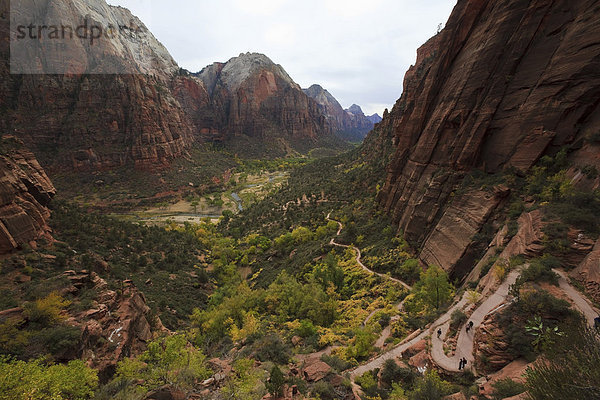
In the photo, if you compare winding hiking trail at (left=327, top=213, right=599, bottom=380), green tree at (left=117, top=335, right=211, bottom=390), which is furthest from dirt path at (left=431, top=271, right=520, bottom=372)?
green tree at (left=117, top=335, right=211, bottom=390)

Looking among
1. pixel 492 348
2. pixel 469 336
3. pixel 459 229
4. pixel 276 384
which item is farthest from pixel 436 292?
pixel 276 384

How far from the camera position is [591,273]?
38.5 feet

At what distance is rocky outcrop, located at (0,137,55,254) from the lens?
22.4 meters

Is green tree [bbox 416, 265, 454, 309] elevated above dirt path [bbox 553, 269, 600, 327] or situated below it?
below

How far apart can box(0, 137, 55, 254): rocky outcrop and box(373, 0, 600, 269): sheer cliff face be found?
133ft

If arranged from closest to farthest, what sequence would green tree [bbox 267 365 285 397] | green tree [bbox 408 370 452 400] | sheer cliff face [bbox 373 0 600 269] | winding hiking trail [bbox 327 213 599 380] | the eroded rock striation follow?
green tree [bbox 408 370 452 400] < winding hiking trail [bbox 327 213 599 380] < green tree [bbox 267 365 285 397] < sheer cliff face [bbox 373 0 600 269] < the eroded rock striation

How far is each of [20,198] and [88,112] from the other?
9352cm

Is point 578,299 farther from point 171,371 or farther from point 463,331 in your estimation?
point 171,371

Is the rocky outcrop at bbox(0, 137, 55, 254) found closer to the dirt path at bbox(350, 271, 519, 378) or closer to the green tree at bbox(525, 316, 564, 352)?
the dirt path at bbox(350, 271, 519, 378)

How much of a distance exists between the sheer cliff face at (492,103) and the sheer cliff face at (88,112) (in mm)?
103462

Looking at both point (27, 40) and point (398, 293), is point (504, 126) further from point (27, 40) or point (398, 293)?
point (27, 40)

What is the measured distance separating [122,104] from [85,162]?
92.6 feet

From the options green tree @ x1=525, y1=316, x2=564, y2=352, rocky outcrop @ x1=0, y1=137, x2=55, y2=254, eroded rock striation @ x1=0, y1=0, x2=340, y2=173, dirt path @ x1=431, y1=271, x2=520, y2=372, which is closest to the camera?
green tree @ x1=525, y1=316, x2=564, y2=352

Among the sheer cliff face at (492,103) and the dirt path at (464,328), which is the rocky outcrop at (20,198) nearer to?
the dirt path at (464,328)
